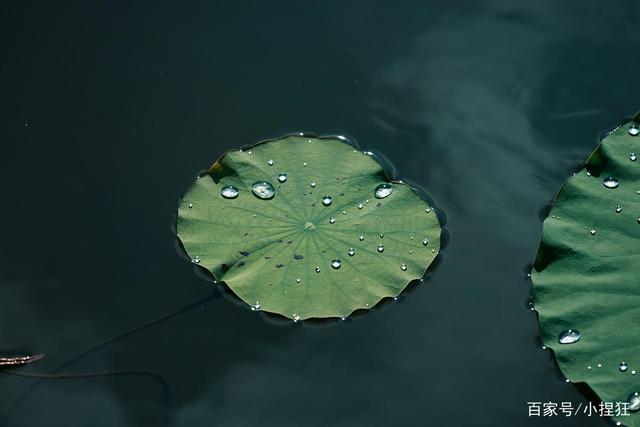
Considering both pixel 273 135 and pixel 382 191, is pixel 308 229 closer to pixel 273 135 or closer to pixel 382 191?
pixel 382 191

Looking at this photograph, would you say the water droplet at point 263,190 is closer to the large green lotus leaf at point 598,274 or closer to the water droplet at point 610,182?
the large green lotus leaf at point 598,274

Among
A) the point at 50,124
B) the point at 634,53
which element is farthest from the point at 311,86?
the point at 634,53

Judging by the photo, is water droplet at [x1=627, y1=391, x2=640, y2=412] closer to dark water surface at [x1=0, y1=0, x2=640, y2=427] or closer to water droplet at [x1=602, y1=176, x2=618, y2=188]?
dark water surface at [x1=0, y1=0, x2=640, y2=427]

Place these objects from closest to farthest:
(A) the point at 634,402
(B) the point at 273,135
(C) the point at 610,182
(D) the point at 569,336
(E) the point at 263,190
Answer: (A) the point at 634,402 < (D) the point at 569,336 < (C) the point at 610,182 < (E) the point at 263,190 < (B) the point at 273,135

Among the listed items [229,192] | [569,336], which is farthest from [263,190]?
[569,336]

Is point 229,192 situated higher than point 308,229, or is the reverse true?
point 229,192

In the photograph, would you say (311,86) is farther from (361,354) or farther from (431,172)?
(361,354)
